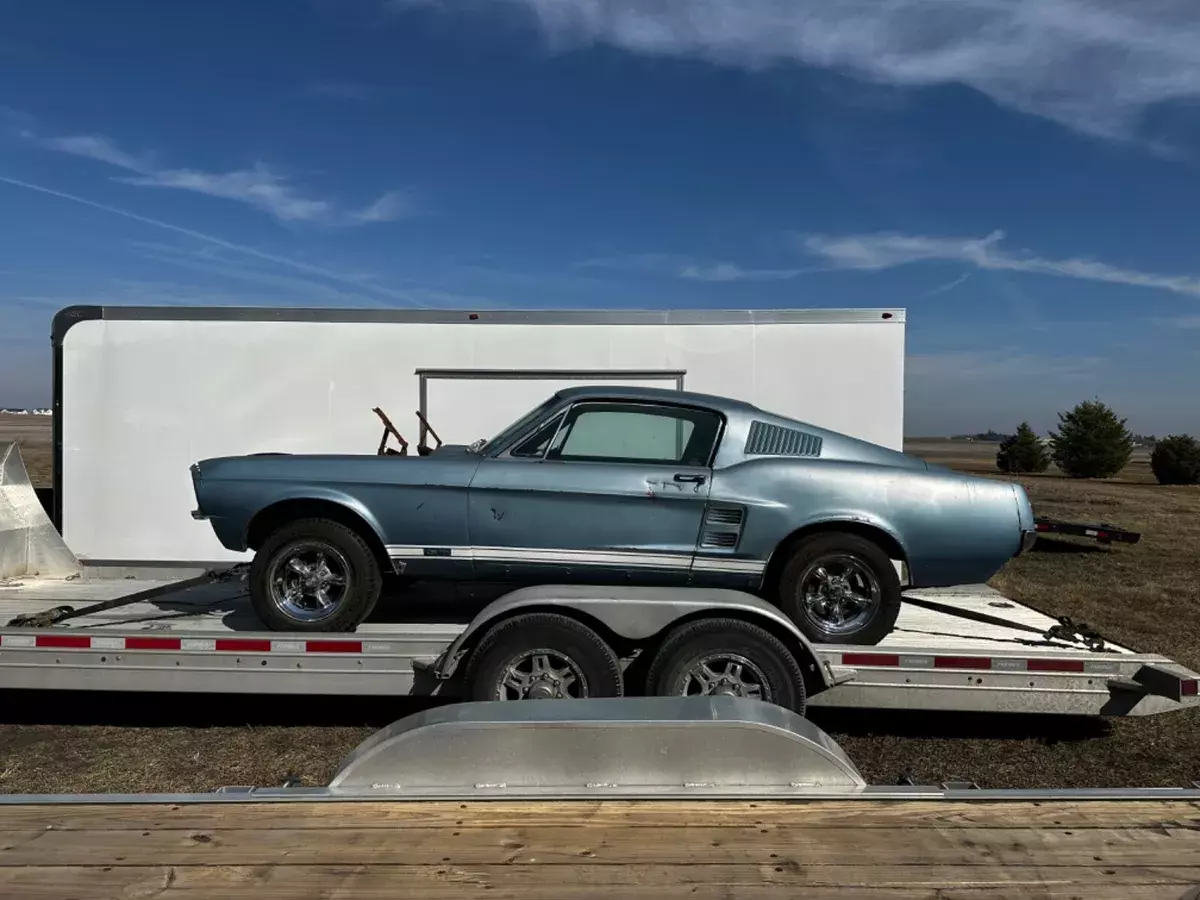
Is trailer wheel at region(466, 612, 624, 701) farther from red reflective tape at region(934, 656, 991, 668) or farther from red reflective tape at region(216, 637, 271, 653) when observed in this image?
red reflective tape at region(934, 656, 991, 668)

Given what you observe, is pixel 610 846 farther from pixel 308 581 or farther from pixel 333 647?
pixel 308 581

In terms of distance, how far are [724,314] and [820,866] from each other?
18.1 ft

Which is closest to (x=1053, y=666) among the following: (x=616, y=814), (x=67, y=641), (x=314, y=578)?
(x=616, y=814)

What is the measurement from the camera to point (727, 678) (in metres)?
3.75

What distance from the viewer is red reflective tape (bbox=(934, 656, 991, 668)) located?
393cm

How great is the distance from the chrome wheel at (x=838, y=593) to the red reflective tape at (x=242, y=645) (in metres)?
2.60

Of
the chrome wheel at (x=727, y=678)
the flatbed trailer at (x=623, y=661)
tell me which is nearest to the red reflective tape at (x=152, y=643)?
the flatbed trailer at (x=623, y=661)

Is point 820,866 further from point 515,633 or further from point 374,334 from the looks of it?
point 374,334

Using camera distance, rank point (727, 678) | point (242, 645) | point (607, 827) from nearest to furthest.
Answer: point (607, 827) → point (727, 678) → point (242, 645)

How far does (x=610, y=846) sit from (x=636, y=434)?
9.77 feet

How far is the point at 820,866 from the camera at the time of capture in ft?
5.77

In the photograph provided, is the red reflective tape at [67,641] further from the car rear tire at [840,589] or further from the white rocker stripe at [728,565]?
the car rear tire at [840,589]

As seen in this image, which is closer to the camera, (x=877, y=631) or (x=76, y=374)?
(x=877, y=631)

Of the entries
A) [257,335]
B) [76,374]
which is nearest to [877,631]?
[257,335]
